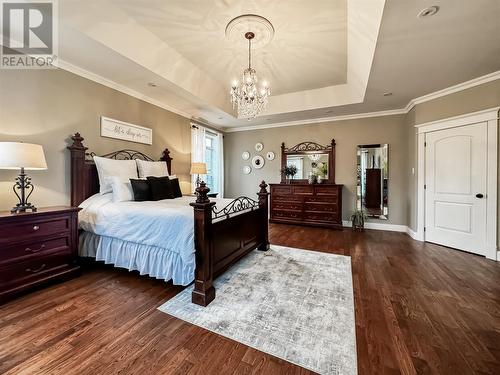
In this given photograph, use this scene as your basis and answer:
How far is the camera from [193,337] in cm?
165

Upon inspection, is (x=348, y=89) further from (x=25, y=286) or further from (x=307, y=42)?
(x=25, y=286)

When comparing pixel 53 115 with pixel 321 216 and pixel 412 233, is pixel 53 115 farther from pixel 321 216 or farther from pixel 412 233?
pixel 412 233

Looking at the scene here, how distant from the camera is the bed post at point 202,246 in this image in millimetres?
2027

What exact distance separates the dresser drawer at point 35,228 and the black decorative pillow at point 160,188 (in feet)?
3.29

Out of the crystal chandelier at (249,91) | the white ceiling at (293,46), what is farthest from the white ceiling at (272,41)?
the crystal chandelier at (249,91)

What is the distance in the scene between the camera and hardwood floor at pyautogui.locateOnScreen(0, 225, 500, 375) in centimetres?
139

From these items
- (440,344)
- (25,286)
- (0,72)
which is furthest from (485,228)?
(0,72)

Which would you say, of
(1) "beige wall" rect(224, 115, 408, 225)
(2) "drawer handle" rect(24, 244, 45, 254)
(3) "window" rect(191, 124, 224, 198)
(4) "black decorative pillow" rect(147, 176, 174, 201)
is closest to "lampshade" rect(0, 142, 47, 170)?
(2) "drawer handle" rect(24, 244, 45, 254)

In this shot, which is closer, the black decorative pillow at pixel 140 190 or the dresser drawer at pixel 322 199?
the black decorative pillow at pixel 140 190

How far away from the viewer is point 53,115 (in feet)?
9.49

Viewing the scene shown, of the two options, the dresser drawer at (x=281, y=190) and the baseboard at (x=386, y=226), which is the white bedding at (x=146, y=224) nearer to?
the dresser drawer at (x=281, y=190)

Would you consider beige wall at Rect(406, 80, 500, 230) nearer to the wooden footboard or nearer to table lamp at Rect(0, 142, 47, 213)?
the wooden footboard

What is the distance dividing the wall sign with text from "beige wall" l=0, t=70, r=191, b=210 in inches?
3.4

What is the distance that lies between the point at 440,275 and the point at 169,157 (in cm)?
476
